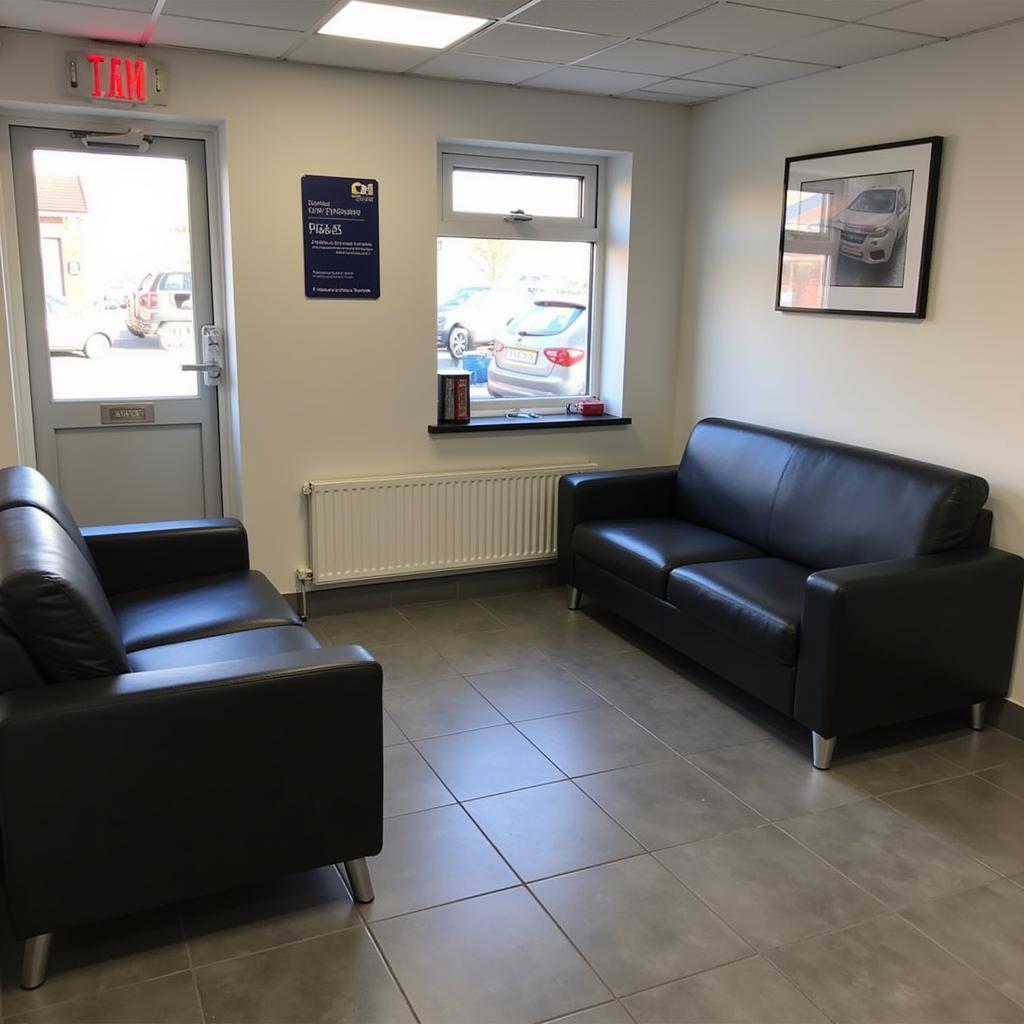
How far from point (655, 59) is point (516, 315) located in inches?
56.0

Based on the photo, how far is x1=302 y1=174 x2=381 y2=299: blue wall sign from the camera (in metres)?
4.05

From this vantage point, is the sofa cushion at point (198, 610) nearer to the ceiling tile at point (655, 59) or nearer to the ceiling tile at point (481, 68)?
the ceiling tile at point (481, 68)

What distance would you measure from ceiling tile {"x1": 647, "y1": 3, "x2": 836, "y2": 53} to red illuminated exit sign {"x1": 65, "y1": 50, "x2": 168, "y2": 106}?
6.04 feet

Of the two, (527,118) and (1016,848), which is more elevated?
(527,118)

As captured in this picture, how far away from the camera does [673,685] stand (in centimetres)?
370

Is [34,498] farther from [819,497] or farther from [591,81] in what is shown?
[591,81]

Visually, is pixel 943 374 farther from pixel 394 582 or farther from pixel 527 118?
pixel 394 582

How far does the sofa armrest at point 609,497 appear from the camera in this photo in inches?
173

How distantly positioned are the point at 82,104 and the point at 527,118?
1.84m

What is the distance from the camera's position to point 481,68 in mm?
3938

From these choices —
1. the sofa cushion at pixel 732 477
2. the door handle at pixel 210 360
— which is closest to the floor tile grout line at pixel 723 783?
the sofa cushion at pixel 732 477

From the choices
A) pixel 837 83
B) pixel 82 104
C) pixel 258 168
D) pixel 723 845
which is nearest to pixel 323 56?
pixel 258 168

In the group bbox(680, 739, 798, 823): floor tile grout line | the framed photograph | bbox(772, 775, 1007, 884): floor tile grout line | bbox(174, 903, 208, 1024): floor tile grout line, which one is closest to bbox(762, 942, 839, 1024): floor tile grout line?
bbox(772, 775, 1007, 884): floor tile grout line

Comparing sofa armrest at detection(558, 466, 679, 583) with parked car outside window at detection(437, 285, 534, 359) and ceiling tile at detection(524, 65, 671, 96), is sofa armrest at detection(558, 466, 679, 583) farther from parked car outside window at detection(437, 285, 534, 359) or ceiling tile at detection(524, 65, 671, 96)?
ceiling tile at detection(524, 65, 671, 96)
